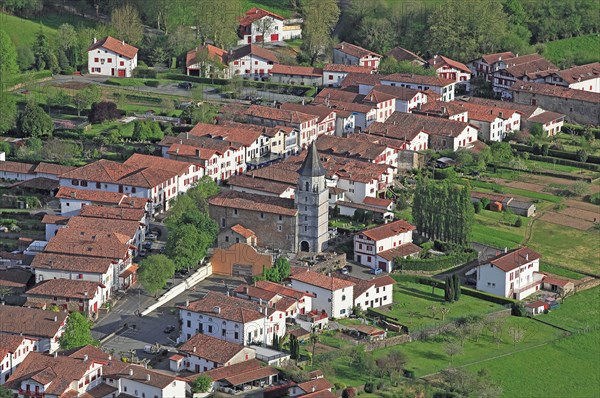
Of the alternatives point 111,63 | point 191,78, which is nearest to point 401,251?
point 191,78

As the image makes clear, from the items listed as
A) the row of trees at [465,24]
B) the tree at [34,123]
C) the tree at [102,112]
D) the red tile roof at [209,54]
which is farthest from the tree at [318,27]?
the tree at [34,123]

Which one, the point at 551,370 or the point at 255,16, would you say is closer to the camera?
the point at 551,370

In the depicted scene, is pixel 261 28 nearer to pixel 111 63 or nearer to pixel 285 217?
pixel 111 63

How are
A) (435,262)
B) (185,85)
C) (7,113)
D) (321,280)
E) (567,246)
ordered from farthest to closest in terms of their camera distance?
(185,85), (7,113), (567,246), (435,262), (321,280)

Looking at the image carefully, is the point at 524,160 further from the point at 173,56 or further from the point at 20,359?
the point at 20,359

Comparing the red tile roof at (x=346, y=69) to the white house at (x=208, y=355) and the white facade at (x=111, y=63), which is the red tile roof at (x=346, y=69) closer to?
the white facade at (x=111, y=63)

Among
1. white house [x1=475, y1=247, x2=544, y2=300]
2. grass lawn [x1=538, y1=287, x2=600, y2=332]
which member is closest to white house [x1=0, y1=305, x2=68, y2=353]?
white house [x1=475, y1=247, x2=544, y2=300]
